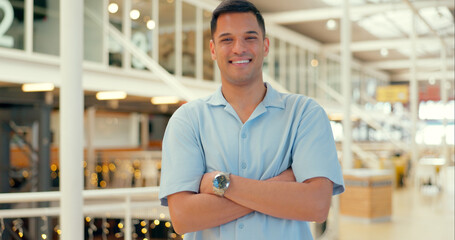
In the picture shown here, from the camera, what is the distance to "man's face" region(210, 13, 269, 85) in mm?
1559

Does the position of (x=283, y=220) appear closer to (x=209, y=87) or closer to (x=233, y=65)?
(x=233, y=65)

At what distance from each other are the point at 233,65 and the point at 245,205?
0.41 m

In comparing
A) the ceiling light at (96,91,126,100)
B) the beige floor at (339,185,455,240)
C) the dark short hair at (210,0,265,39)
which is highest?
the ceiling light at (96,91,126,100)

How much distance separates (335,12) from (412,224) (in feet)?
27.9

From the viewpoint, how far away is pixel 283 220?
1.53 metres

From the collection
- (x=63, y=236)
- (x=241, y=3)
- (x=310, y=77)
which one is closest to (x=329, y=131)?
(x=241, y=3)

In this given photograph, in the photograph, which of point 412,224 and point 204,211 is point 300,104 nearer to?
point 204,211

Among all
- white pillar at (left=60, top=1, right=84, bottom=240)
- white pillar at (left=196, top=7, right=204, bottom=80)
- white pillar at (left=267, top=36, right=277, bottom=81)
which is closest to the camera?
white pillar at (left=60, top=1, right=84, bottom=240)

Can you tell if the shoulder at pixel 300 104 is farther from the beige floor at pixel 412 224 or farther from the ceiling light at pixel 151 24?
the ceiling light at pixel 151 24

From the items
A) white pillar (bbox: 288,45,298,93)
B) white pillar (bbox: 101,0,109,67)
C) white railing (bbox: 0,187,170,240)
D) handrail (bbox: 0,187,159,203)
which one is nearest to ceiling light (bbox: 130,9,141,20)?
white pillar (bbox: 101,0,109,67)

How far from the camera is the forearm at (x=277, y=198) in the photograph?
4.88 feet

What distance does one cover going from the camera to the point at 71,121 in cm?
267

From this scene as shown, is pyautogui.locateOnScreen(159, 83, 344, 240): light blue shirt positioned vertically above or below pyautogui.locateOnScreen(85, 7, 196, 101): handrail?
below

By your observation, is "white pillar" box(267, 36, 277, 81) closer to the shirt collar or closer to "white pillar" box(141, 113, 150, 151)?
"white pillar" box(141, 113, 150, 151)
